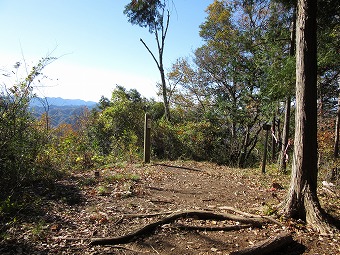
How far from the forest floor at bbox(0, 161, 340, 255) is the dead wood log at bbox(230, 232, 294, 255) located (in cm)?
12

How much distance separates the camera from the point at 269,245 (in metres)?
3.68

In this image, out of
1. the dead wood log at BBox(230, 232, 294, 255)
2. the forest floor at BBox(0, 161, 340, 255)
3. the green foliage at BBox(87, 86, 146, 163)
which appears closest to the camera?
the dead wood log at BBox(230, 232, 294, 255)

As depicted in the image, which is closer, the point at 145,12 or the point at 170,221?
the point at 170,221

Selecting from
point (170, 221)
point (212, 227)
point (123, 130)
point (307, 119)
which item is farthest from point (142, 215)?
point (123, 130)

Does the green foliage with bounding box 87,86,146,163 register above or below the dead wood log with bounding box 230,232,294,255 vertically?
above

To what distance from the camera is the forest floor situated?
3832mm

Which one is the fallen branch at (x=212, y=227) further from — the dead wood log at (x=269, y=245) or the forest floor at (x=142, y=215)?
the dead wood log at (x=269, y=245)

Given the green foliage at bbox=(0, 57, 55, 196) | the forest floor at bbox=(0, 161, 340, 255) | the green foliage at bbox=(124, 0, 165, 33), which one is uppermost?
the green foliage at bbox=(124, 0, 165, 33)

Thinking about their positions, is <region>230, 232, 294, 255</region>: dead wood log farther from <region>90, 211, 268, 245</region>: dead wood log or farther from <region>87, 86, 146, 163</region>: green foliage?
<region>87, 86, 146, 163</region>: green foliage

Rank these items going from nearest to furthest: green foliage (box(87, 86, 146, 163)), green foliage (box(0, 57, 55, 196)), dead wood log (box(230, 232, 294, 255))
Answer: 1. dead wood log (box(230, 232, 294, 255))
2. green foliage (box(0, 57, 55, 196))
3. green foliage (box(87, 86, 146, 163))

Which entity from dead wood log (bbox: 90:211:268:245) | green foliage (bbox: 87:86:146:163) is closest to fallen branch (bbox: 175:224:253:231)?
dead wood log (bbox: 90:211:268:245)

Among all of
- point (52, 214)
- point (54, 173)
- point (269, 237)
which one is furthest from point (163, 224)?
point (54, 173)

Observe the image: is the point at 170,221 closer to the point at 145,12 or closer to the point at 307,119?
the point at 307,119

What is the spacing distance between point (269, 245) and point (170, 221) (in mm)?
1550
